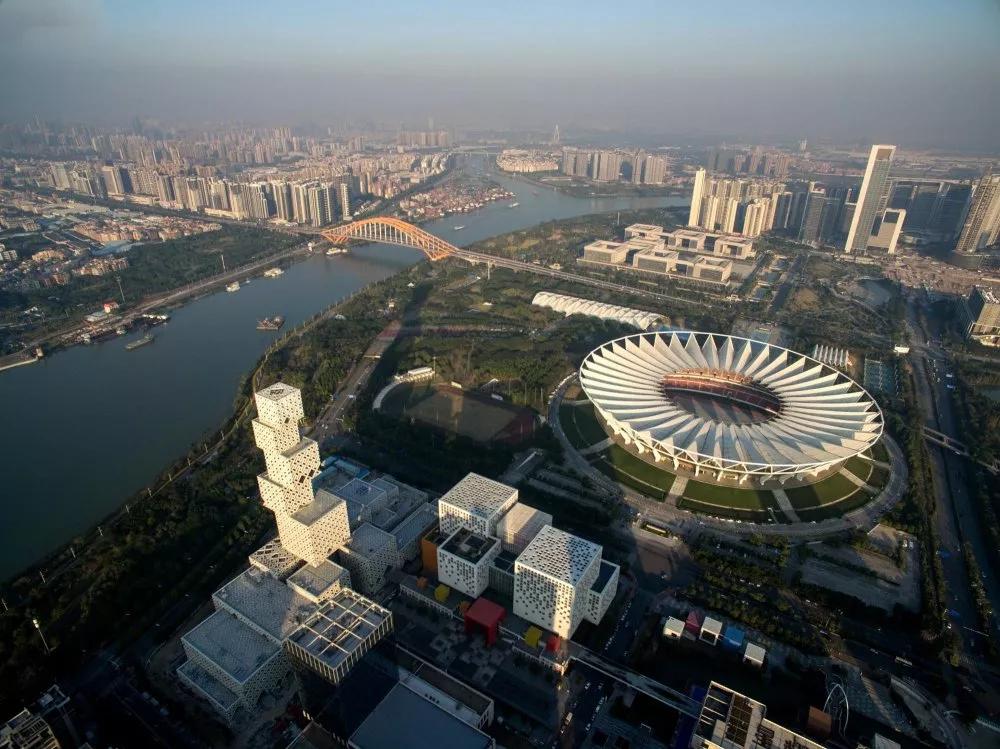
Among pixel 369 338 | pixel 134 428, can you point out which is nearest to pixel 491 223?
pixel 369 338

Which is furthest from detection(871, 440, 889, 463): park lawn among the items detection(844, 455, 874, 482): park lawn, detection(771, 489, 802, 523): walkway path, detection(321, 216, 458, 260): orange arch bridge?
detection(321, 216, 458, 260): orange arch bridge

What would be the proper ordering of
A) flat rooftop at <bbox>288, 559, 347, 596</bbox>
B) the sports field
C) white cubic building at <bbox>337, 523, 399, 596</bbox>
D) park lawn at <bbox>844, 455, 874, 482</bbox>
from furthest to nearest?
the sports field < park lawn at <bbox>844, 455, 874, 482</bbox> < white cubic building at <bbox>337, 523, 399, 596</bbox> < flat rooftop at <bbox>288, 559, 347, 596</bbox>

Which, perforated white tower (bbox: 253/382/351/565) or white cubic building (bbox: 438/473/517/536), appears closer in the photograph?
perforated white tower (bbox: 253/382/351/565)

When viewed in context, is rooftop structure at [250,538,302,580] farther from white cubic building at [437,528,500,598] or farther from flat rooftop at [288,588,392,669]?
white cubic building at [437,528,500,598]

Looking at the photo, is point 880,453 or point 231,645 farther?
point 880,453

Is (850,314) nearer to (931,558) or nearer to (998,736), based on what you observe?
(931,558)

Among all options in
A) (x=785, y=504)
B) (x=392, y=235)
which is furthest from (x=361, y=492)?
(x=392, y=235)

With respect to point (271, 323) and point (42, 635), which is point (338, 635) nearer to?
point (42, 635)
